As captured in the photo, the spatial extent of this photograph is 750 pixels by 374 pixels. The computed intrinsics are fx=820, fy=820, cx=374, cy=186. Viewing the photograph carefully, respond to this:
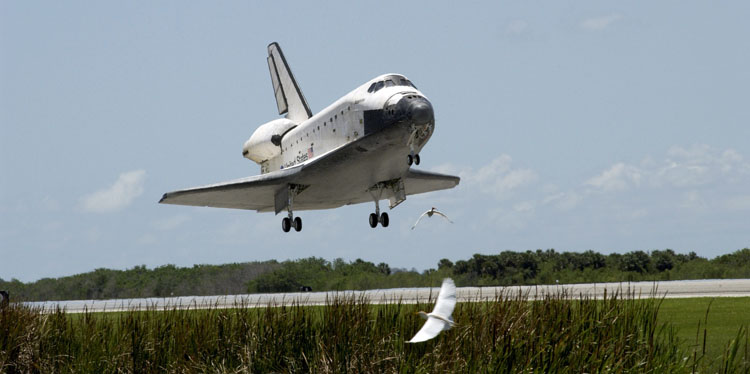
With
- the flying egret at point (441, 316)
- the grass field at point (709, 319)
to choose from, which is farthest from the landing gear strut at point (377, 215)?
the flying egret at point (441, 316)

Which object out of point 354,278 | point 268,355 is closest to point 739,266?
point 354,278

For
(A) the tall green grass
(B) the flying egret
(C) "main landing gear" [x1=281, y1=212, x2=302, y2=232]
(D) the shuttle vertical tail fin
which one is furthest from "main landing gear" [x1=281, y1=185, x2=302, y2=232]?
(B) the flying egret

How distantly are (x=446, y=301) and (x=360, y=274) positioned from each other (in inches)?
1362

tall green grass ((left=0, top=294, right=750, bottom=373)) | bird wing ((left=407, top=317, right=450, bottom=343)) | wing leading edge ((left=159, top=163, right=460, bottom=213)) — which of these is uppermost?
wing leading edge ((left=159, top=163, right=460, bottom=213))

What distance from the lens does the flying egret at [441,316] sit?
7.48 meters

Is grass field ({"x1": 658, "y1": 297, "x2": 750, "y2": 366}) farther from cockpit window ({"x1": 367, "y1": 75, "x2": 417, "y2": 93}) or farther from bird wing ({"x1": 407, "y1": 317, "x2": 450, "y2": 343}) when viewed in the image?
cockpit window ({"x1": 367, "y1": 75, "x2": 417, "y2": 93})

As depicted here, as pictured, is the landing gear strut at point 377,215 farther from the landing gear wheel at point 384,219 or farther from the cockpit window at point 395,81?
the cockpit window at point 395,81

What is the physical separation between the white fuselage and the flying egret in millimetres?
14672

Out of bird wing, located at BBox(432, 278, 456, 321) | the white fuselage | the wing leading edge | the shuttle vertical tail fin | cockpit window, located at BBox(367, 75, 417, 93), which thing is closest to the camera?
bird wing, located at BBox(432, 278, 456, 321)

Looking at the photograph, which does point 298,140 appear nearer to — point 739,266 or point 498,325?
point 498,325

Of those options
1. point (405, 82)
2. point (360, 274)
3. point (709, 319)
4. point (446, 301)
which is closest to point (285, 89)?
point (360, 274)

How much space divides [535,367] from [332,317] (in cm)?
332

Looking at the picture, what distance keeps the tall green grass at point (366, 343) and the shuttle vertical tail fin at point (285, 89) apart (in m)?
24.3

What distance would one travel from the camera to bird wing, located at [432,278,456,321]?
25.5 ft
